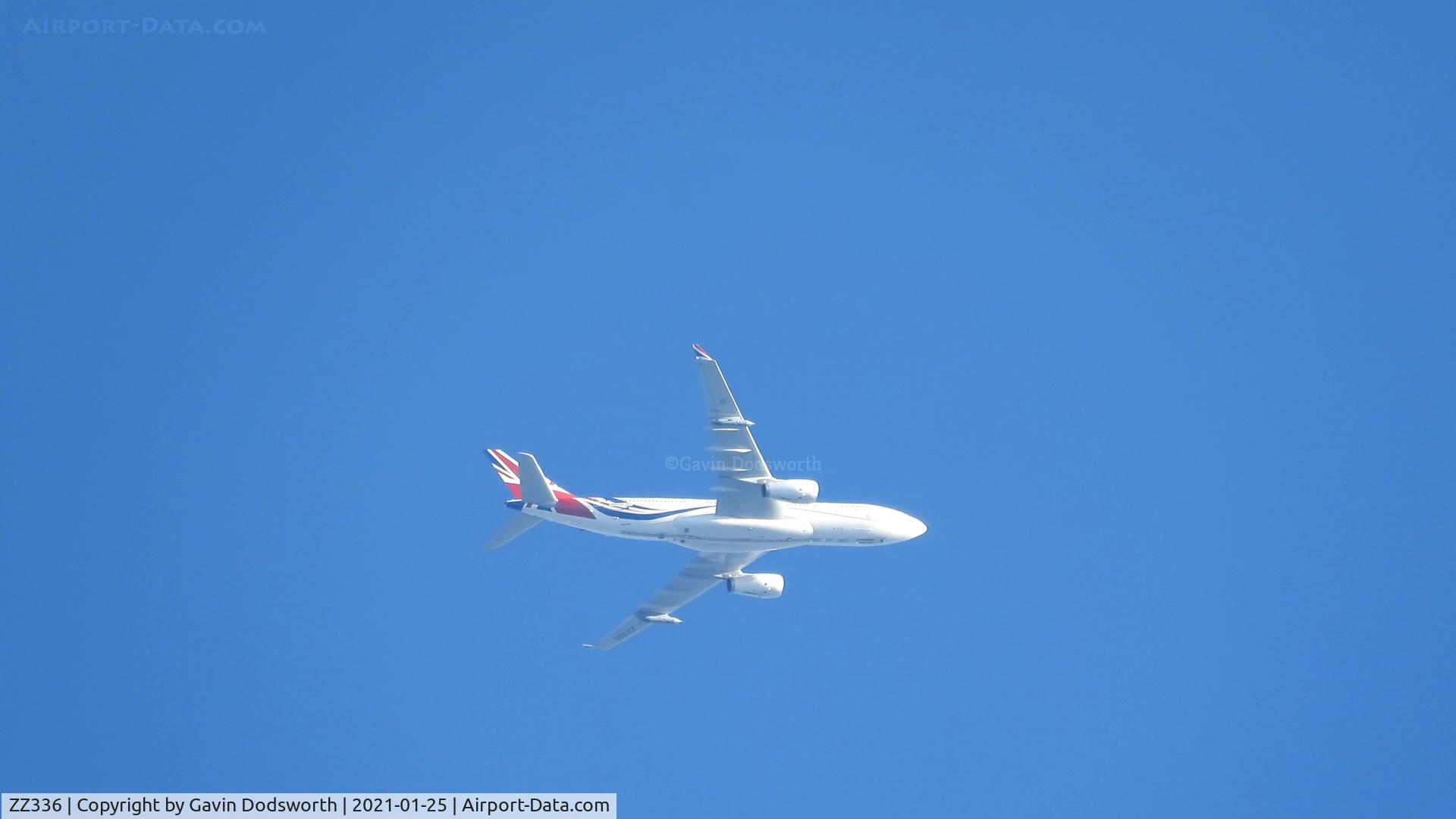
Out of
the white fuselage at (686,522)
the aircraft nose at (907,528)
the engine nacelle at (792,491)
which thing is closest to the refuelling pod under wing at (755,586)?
A: the white fuselage at (686,522)

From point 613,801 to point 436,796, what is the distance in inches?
228

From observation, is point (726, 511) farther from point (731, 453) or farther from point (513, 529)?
point (513, 529)

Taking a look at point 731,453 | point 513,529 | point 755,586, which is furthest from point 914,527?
point 513,529

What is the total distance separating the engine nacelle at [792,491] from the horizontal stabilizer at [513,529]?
840 cm

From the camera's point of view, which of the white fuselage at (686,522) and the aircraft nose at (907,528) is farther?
the aircraft nose at (907,528)

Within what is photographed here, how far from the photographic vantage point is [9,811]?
1420 inches

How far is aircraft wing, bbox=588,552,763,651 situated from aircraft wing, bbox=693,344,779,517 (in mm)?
5954

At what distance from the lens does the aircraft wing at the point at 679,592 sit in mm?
46844

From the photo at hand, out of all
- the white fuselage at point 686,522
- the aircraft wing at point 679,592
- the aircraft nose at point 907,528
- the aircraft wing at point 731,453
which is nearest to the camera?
the aircraft wing at point 731,453

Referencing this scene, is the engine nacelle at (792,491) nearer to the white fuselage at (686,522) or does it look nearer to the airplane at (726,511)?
the airplane at (726,511)

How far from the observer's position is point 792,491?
39594 millimetres

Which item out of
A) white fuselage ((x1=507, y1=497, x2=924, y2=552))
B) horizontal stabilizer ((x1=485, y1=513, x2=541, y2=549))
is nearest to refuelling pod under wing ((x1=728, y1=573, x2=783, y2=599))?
white fuselage ((x1=507, y1=497, x2=924, y2=552))

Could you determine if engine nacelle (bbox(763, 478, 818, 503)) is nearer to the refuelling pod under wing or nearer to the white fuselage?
the white fuselage

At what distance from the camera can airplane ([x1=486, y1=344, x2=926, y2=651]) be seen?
3928 cm
